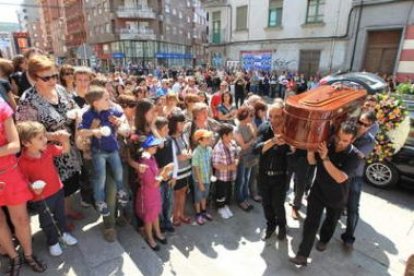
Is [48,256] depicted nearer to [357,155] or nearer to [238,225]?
[238,225]

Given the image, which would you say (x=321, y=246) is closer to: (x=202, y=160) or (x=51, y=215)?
(x=202, y=160)

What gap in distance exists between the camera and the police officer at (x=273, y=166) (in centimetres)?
305

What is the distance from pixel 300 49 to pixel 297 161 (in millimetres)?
16060

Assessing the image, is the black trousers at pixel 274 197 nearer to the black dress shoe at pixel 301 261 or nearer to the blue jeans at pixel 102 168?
the black dress shoe at pixel 301 261

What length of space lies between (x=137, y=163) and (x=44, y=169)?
87 cm

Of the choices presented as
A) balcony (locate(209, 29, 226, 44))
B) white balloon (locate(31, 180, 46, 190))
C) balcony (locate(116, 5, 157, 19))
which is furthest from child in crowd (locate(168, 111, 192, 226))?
balcony (locate(116, 5, 157, 19))

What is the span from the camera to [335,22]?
51.2ft

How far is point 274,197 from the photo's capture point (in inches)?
125

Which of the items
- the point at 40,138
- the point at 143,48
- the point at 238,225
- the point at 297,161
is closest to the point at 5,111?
the point at 40,138

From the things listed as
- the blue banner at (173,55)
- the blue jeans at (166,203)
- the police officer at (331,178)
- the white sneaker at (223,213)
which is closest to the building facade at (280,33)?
the white sneaker at (223,213)

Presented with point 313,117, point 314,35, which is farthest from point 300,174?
point 314,35

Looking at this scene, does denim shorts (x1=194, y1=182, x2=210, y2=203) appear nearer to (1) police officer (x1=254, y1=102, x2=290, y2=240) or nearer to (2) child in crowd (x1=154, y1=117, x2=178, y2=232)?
(2) child in crowd (x1=154, y1=117, x2=178, y2=232)

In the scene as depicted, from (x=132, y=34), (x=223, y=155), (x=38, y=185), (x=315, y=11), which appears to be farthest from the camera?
(x=132, y=34)

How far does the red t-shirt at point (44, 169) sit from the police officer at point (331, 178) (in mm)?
2546
